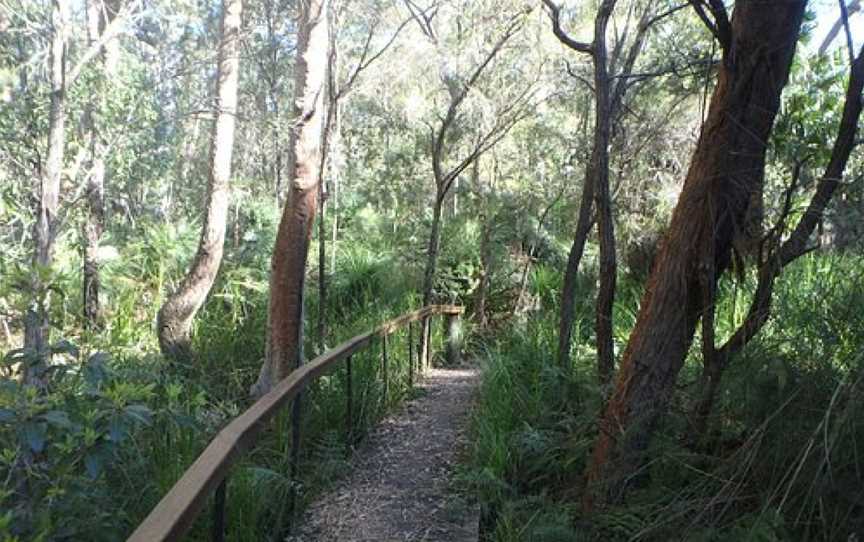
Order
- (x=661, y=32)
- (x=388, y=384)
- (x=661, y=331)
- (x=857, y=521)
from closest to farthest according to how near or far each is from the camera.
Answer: (x=857, y=521)
(x=661, y=331)
(x=388, y=384)
(x=661, y=32)

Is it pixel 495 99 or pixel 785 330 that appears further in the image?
pixel 495 99

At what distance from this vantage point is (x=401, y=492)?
16.0 ft

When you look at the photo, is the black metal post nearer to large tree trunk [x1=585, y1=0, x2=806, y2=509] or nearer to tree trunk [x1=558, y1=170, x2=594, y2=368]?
large tree trunk [x1=585, y1=0, x2=806, y2=509]

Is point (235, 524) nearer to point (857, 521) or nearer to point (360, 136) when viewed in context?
point (857, 521)

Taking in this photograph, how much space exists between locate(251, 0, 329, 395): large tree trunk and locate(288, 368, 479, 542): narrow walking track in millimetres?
1978

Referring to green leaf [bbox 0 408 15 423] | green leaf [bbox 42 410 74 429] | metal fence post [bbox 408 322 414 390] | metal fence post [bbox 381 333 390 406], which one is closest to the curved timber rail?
green leaf [bbox 42 410 74 429]

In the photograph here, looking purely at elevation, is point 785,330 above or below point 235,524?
above

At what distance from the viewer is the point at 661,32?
32.4 ft

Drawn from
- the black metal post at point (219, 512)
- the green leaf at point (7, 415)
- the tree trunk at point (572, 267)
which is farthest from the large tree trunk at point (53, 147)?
the tree trunk at point (572, 267)

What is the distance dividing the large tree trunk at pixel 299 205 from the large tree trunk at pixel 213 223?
254 centimetres

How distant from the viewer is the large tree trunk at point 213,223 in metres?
10.5

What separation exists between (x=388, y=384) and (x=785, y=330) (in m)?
4.35

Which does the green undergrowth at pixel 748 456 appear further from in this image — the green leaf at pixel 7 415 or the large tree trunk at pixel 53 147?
the large tree trunk at pixel 53 147

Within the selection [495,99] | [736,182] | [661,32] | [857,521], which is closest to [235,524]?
[857,521]
